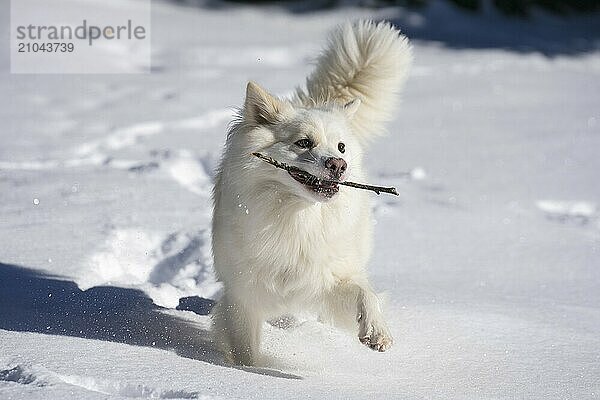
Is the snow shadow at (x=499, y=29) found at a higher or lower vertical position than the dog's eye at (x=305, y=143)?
lower

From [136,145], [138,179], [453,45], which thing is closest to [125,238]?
[138,179]

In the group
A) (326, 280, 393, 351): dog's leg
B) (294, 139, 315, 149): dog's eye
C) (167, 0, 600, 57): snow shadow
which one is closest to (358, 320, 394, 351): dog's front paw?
(326, 280, 393, 351): dog's leg

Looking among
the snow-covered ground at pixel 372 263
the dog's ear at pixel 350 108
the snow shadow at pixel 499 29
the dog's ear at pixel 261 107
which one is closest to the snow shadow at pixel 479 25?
the snow shadow at pixel 499 29

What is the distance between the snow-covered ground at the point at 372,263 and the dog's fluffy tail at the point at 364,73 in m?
0.95

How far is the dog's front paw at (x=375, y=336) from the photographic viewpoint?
329 centimetres

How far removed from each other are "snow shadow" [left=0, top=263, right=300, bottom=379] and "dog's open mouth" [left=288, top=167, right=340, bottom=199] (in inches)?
28.4

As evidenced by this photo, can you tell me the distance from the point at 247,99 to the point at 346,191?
1.82ft

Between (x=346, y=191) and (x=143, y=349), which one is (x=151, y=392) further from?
(x=346, y=191)

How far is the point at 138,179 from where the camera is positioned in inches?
240

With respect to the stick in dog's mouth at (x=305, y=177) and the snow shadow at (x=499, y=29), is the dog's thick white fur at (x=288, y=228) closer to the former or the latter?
the stick in dog's mouth at (x=305, y=177)

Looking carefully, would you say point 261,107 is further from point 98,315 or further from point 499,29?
point 499,29

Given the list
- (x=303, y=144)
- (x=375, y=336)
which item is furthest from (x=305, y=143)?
(x=375, y=336)

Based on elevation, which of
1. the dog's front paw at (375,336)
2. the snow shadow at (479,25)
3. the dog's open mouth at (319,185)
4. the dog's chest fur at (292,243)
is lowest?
the snow shadow at (479,25)

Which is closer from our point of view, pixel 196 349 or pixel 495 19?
pixel 196 349
